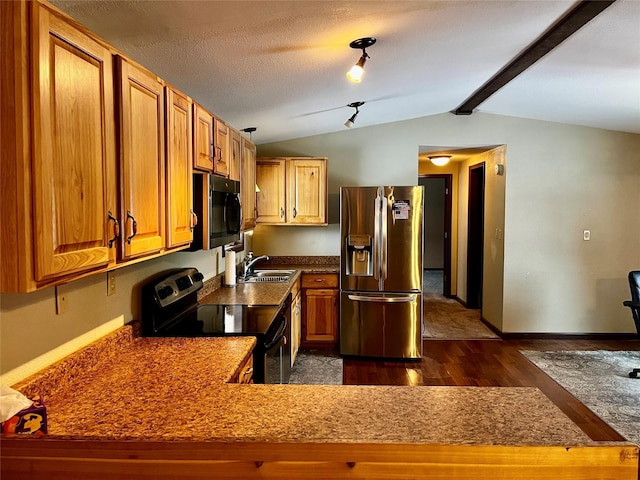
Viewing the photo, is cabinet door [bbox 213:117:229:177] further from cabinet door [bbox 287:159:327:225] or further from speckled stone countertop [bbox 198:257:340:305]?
cabinet door [bbox 287:159:327:225]

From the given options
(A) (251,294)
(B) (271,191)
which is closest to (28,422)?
(A) (251,294)

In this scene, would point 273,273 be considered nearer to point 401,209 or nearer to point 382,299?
point 382,299

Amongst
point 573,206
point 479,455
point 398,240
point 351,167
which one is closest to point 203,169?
point 479,455

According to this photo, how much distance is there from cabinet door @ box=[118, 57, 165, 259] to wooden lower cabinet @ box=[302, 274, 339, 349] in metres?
2.89

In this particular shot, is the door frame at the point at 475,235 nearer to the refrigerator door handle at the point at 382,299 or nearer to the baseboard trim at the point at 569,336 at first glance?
the baseboard trim at the point at 569,336

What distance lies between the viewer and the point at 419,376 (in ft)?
13.2

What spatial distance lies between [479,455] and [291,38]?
6.35ft

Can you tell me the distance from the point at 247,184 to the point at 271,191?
83cm

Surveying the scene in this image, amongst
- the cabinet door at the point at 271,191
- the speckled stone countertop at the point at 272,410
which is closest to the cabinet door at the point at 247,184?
the cabinet door at the point at 271,191

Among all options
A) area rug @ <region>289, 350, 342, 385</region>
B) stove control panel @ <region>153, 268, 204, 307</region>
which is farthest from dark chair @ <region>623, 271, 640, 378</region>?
stove control panel @ <region>153, 268, 204, 307</region>

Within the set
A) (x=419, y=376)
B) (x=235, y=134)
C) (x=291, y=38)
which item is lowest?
(x=419, y=376)

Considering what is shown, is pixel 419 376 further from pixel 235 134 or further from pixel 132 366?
pixel 132 366

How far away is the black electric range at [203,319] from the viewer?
88.7 inches

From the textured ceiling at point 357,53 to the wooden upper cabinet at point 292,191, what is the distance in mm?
402
